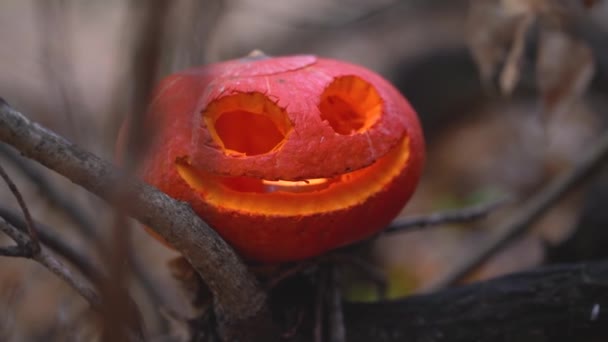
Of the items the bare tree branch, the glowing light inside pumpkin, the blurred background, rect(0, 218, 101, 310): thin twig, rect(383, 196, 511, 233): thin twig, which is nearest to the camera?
rect(0, 218, 101, 310): thin twig

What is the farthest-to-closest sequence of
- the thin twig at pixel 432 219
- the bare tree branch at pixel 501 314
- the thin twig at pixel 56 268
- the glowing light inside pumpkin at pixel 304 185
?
the thin twig at pixel 432 219
the bare tree branch at pixel 501 314
the glowing light inside pumpkin at pixel 304 185
the thin twig at pixel 56 268

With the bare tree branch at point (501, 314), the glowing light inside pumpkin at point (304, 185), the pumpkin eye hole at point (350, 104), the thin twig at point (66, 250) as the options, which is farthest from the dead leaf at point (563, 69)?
the thin twig at point (66, 250)

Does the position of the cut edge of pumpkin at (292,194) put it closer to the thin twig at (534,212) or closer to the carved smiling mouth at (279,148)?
the carved smiling mouth at (279,148)

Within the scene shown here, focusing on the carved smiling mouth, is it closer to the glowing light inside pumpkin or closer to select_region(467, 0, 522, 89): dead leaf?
the glowing light inside pumpkin

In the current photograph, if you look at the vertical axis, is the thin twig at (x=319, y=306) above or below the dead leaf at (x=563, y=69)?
below

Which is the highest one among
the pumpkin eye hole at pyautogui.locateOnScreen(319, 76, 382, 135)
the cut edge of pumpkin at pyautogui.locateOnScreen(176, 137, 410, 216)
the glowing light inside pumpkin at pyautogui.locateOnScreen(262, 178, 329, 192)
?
the pumpkin eye hole at pyautogui.locateOnScreen(319, 76, 382, 135)

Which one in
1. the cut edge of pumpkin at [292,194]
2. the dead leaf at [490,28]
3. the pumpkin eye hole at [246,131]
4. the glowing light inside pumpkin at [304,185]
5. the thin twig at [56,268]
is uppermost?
the dead leaf at [490,28]

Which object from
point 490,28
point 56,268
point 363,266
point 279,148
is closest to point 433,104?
point 490,28

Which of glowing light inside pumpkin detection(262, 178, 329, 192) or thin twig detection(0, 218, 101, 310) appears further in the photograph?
glowing light inside pumpkin detection(262, 178, 329, 192)

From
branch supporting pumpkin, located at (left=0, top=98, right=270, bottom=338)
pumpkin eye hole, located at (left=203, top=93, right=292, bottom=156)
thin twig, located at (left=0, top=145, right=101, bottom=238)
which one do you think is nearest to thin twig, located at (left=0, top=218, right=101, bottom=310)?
branch supporting pumpkin, located at (left=0, top=98, right=270, bottom=338)
